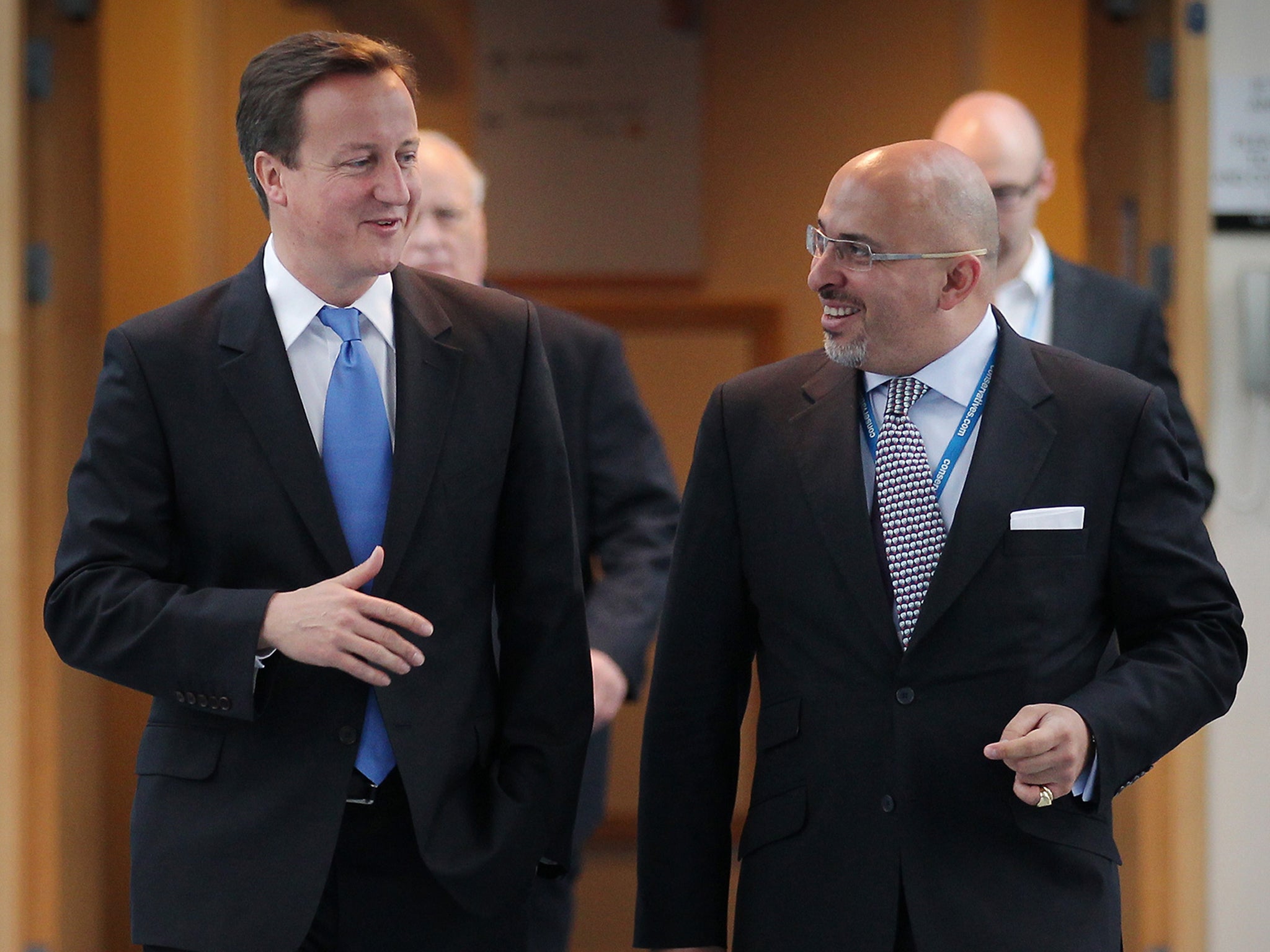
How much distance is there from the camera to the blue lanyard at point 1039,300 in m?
3.46

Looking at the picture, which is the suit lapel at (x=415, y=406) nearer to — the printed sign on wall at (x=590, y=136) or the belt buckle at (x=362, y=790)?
the belt buckle at (x=362, y=790)

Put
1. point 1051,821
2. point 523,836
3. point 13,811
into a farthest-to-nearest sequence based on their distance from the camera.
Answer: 1. point 13,811
2. point 523,836
3. point 1051,821

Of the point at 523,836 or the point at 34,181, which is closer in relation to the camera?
the point at 523,836

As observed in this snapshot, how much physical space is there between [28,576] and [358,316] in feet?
6.67

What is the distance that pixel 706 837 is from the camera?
2.30 m

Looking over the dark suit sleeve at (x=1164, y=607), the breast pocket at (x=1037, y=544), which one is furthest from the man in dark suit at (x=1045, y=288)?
the breast pocket at (x=1037, y=544)

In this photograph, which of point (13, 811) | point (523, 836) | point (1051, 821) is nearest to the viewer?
point (1051, 821)

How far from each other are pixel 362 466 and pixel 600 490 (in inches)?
46.3

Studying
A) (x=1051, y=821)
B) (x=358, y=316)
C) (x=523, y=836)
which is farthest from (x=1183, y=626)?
(x=358, y=316)

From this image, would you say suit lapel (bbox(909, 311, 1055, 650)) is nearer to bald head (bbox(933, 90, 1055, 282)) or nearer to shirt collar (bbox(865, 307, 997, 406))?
shirt collar (bbox(865, 307, 997, 406))

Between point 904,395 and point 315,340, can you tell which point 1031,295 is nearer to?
point 904,395

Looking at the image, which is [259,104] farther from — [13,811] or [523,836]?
[13,811]

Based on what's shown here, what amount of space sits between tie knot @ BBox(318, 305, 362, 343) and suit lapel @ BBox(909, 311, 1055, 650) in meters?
A: 0.81

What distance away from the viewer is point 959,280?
2.26m
